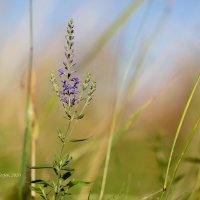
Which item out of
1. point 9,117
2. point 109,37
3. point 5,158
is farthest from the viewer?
point 9,117

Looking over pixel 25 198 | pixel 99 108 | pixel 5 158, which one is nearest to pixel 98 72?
pixel 99 108

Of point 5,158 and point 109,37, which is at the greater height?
point 109,37

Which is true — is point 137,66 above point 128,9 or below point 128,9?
below

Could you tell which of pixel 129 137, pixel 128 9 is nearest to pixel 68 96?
pixel 128 9

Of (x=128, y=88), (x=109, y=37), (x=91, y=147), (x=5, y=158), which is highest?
(x=109, y=37)

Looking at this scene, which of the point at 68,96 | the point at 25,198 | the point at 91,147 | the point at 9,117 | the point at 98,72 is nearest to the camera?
the point at 68,96

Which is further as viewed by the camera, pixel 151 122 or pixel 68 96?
pixel 151 122

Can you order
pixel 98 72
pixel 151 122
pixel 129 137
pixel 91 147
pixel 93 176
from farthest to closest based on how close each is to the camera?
1. pixel 151 122
2. pixel 98 72
3. pixel 129 137
4. pixel 91 147
5. pixel 93 176

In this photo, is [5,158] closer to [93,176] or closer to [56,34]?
[56,34]

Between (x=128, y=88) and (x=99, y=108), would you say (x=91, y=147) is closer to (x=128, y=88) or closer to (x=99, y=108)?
(x=128, y=88)
